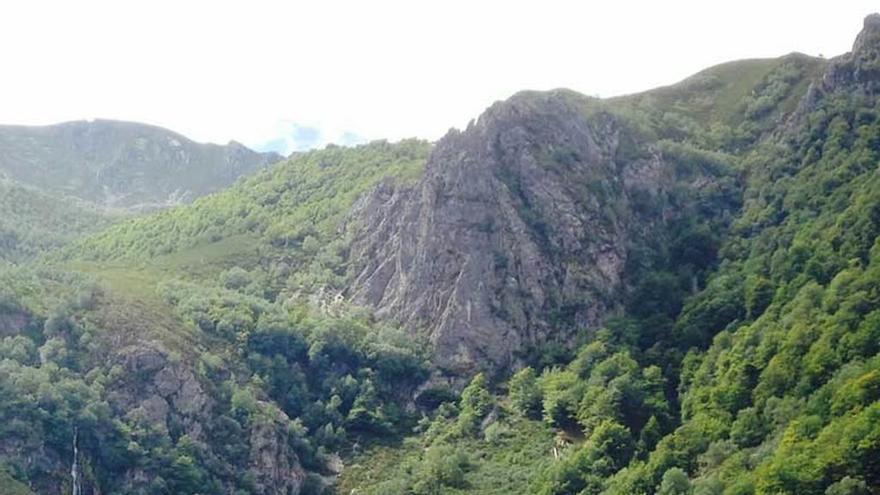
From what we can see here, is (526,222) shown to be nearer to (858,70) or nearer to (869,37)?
(858,70)

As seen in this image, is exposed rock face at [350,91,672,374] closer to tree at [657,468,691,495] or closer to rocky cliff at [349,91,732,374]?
rocky cliff at [349,91,732,374]

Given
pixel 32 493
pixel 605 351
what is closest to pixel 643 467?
pixel 605 351

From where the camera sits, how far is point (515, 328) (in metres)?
154

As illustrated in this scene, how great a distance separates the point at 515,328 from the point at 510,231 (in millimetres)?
18356

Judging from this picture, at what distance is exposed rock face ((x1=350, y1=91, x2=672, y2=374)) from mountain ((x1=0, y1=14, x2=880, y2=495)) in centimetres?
44

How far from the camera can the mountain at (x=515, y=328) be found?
378 feet

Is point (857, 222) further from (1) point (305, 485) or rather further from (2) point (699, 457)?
(1) point (305, 485)

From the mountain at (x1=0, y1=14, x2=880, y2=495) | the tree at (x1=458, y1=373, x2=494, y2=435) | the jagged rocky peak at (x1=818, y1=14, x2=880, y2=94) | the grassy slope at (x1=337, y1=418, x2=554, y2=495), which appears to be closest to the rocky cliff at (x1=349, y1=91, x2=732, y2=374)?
the mountain at (x1=0, y1=14, x2=880, y2=495)

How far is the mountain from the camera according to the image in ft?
378

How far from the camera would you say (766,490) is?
90250mm

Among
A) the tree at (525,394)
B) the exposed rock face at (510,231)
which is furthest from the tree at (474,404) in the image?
the exposed rock face at (510,231)

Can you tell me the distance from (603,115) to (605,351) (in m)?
61.7

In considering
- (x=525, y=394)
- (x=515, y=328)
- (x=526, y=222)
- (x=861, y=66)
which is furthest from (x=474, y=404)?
(x=861, y=66)

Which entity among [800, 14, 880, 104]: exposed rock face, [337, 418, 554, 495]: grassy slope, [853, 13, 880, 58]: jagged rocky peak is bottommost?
[337, 418, 554, 495]: grassy slope
